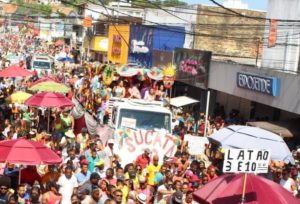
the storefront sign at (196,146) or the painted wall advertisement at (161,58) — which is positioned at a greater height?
the painted wall advertisement at (161,58)

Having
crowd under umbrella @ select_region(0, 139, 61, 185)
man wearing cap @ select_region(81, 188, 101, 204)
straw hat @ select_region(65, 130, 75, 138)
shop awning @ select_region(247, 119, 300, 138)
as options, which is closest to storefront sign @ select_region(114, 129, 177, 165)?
straw hat @ select_region(65, 130, 75, 138)

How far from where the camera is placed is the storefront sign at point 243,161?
809 cm

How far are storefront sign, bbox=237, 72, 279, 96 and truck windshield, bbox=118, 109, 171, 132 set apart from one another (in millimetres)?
5996

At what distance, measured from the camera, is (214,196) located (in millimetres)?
7703

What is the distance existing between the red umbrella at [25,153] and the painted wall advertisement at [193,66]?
1707 cm

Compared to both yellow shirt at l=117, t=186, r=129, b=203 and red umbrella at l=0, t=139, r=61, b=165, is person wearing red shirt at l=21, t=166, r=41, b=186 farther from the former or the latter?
yellow shirt at l=117, t=186, r=129, b=203

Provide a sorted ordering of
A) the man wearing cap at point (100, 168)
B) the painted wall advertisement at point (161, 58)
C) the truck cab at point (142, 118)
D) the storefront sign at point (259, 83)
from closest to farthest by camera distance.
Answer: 1. the man wearing cap at point (100, 168)
2. the truck cab at point (142, 118)
3. the storefront sign at point (259, 83)
4. the painted wall advertisement at point (161, 58)

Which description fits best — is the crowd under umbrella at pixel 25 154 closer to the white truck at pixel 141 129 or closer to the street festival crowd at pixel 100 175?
the street festival crowd at pixel 100 175

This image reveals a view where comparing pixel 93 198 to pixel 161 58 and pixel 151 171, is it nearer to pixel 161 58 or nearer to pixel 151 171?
pixel 151 171

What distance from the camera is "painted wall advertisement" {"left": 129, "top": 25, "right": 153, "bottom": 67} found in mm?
39969

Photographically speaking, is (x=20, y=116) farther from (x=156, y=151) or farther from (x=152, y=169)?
(x=152, y=169)

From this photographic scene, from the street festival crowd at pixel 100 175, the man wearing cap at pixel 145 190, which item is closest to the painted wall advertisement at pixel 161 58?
the street festival crowd at pixel 100 175

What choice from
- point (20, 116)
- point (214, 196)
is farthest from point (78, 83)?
point (214, 196)

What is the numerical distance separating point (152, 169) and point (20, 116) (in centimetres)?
889
